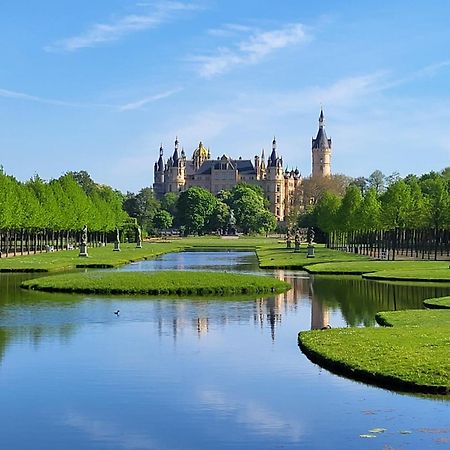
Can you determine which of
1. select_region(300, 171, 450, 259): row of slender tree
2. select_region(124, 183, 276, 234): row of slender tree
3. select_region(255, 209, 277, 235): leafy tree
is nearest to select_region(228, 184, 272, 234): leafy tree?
select_region(124, 183, 276, 234): row of slender tree

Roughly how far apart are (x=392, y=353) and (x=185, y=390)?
4.92 metres

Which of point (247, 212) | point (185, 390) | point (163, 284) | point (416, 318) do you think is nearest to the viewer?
point (185, 390)

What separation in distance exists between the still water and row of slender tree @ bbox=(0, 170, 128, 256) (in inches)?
1837

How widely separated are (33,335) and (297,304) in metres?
12.6

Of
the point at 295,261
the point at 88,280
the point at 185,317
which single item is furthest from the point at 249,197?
the point at 185,317

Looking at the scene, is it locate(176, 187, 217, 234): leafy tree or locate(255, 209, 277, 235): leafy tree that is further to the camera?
locate(255, 209, 277, 235): leafy tree

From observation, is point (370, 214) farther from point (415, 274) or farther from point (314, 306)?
point (314, 306)

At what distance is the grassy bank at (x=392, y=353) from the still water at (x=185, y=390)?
0.39 m

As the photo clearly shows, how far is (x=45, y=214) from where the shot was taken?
3406 inches

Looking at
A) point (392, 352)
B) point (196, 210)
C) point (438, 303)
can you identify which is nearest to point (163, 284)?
point (438, 303)

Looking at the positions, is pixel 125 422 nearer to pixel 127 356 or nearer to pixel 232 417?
pixel 232 417

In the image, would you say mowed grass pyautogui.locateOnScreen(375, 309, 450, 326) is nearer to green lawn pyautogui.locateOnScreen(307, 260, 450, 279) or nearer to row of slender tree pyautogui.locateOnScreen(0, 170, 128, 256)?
green lawn pyautogui.locateOnScreen(307, 260, 450, 279)

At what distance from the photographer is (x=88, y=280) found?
41.7m

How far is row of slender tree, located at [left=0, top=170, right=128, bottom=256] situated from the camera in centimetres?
7688
